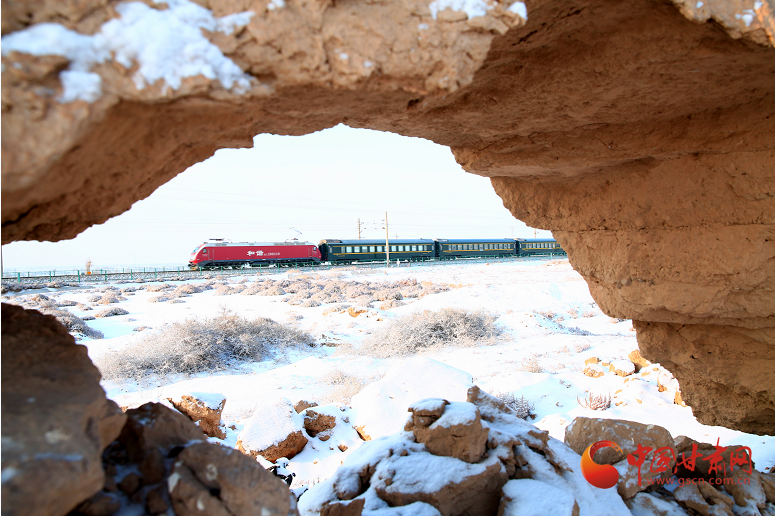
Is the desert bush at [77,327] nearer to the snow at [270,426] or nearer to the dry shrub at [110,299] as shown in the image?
the dry shrub at [110,299]

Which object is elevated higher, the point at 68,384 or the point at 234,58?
the point at 234,58

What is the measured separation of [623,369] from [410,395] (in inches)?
151

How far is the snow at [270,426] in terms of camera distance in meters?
4.36

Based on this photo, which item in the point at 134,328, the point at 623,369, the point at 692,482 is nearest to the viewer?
the point at 692,482

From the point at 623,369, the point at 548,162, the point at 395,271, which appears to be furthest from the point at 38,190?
the point at 395,271

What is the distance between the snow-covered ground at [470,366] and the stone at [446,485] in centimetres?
164

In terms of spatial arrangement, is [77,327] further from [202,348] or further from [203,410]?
[203,410]

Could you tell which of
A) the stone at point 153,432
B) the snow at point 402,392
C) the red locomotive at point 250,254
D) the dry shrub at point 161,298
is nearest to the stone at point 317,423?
the snow at point 402,392

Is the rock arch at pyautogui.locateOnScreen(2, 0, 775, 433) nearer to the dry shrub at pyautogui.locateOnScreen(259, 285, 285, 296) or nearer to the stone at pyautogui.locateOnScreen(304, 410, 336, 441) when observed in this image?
the stone at pyautogui.locateOnScreen(304, 410, 336, 441)

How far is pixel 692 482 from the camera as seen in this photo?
9.94ft

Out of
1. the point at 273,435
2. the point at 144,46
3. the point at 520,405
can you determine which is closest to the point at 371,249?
the point at 520,405

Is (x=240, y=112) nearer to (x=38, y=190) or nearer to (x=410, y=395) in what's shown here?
(x=38, y=190)

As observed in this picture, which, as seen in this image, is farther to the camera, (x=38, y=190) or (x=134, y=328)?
(x=134, y=328)

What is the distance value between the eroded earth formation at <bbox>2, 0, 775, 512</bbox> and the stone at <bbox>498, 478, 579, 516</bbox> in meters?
1.73
